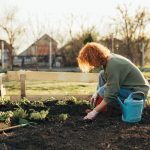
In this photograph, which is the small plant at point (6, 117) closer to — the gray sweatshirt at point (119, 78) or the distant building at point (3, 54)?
the gray sweatshirt at point (119, 78)

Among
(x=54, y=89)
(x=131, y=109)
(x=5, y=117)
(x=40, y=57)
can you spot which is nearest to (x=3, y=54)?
(x=40, y=57)

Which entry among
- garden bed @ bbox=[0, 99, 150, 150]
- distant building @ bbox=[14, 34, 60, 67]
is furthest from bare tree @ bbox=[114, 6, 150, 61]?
garden bed @ bbox=[0, 99, 150, 150]

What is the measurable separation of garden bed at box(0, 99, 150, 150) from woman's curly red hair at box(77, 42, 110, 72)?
718 mm

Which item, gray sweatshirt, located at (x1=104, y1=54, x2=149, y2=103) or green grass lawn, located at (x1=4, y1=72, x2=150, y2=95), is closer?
gray sweatshirt, located at (x1=104, y1=54, x2=149, y2=103)

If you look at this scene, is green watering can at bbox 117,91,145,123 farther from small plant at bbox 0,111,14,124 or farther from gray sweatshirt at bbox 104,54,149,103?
small plant at bbox 0,111,14,124

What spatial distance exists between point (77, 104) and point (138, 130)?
2.33 metres

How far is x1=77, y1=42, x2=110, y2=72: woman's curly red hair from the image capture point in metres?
5.74

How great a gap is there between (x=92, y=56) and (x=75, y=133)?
116 centimetres

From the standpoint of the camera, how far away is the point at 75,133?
16.5 feet

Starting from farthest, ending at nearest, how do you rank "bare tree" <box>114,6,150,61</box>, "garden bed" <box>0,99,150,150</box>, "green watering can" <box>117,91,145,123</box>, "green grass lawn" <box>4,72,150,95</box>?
"bare tree" <box>114,6,150,61</box>, "green grass lawn" <box>4,72,150,95</box>, "green watering can" <box>117,91,145,123</box>, "garden bed" <box>0,99,150,150</box>

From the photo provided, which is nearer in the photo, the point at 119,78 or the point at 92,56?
the point at 92,56

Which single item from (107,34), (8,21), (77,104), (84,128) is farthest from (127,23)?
(84,128)

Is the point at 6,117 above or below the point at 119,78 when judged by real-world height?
below

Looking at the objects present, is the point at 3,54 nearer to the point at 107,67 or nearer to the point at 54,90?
the point at 54,90
